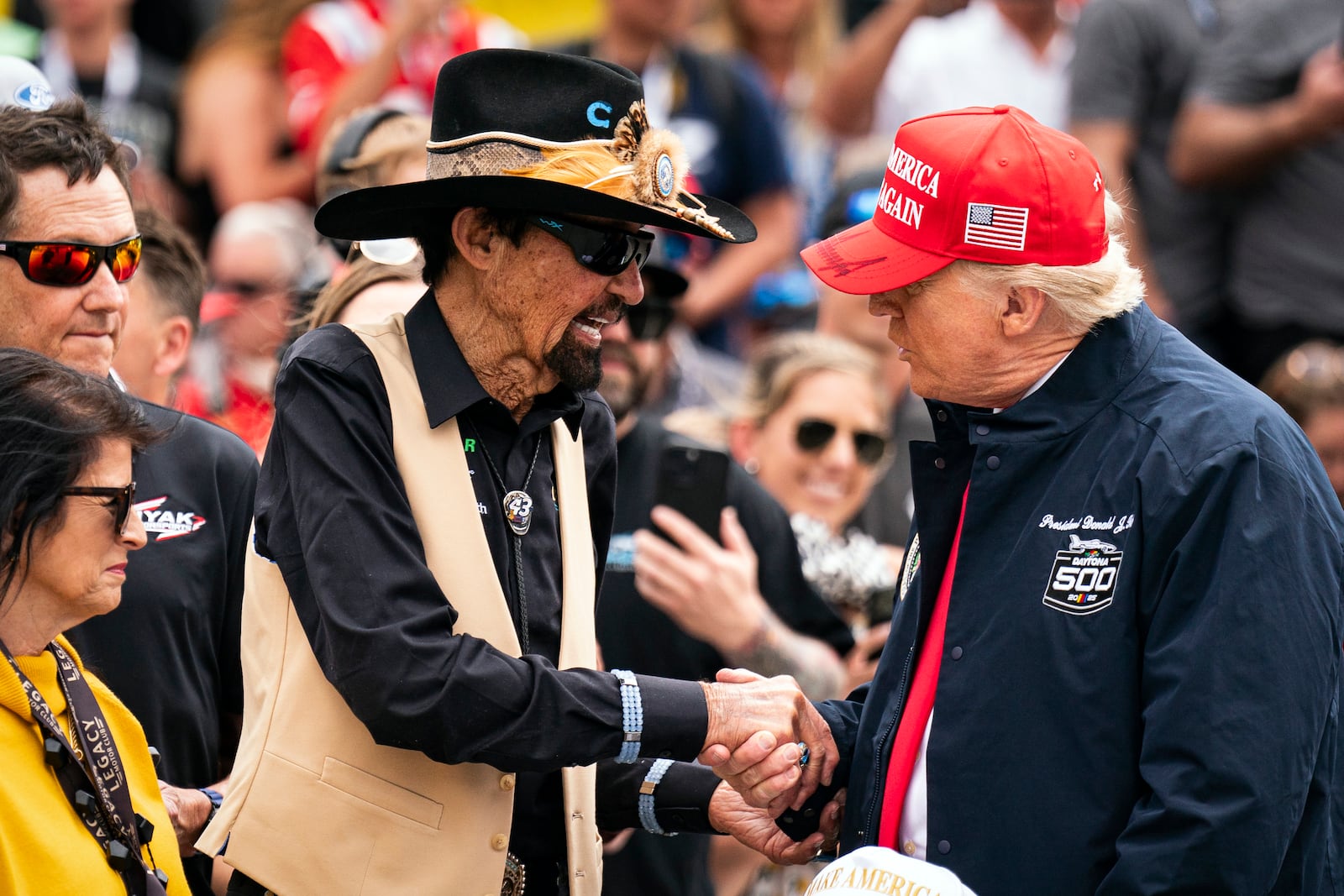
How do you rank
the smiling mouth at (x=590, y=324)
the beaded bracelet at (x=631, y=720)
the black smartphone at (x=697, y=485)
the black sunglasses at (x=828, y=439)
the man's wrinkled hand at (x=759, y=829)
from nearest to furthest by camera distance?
the beaded bracelet at (x=631, y=720) < the smiling mouth at (x=590, y=324) < the man's wrinkled hand at (x=759, y=829) < the black smartphone at (x=697, y=485) < the black sunglasses at (x=828, y=439)

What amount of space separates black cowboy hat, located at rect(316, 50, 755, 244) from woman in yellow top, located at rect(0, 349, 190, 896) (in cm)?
72

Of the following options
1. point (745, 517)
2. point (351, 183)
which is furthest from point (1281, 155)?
point (351, 183)

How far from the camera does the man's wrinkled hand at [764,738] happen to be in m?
3.48

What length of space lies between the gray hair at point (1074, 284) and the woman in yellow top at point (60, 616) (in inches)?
70.3

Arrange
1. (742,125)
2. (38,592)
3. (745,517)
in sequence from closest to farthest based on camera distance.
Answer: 1. (38,592)
2. (745,517)
3. (742,125)


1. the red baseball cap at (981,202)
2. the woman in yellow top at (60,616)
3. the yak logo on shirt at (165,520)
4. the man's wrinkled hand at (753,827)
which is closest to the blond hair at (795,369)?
the man's wrinkled hand at (753,827)

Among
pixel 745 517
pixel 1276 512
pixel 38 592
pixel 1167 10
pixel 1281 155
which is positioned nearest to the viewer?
pixel 1276 512

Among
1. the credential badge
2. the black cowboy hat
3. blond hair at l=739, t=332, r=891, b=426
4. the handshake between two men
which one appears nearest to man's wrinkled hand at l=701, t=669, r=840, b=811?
the handshake between two men

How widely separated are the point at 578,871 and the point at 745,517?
6.11ft

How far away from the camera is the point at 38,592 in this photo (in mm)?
3156

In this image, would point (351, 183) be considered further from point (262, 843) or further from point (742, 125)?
point (742, 125)

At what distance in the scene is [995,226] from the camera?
10.7 feet

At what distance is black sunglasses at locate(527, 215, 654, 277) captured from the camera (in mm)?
3426

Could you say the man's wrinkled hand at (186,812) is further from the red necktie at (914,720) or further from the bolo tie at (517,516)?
the red necktie at (914,720)
